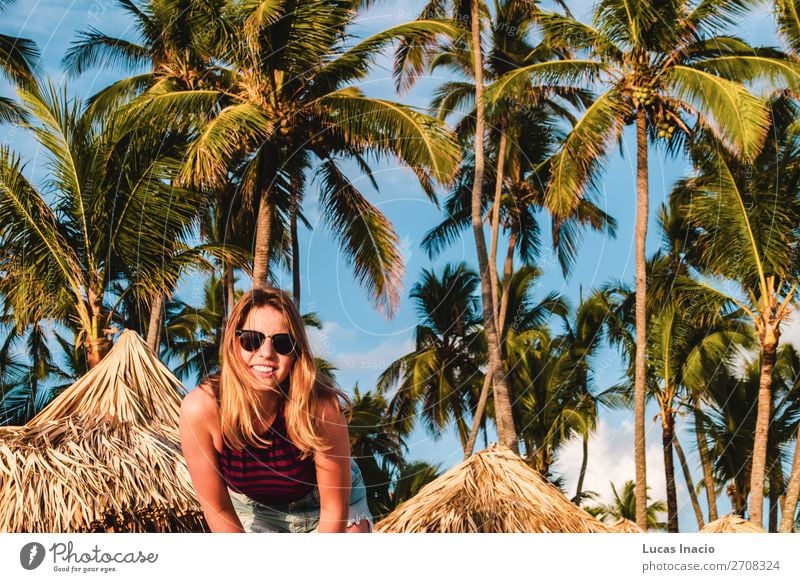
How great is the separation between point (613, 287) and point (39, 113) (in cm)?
835

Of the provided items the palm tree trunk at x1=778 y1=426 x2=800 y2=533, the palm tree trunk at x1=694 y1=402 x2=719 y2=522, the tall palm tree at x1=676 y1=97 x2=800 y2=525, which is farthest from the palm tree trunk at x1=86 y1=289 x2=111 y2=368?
the palm tree trunk at x1=694 y1=402 x2=719 y2=522

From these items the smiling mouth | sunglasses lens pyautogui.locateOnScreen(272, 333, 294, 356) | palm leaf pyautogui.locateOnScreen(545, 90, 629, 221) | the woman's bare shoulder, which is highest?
palm leaf pyautogui.locateOnScreen(545, 90, 629, 221)

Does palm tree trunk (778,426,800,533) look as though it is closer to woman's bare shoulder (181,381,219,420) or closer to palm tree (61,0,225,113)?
palm tree (61,0,225,113)

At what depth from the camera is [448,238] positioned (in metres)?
6.74

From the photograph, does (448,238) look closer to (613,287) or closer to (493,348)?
(493,348)

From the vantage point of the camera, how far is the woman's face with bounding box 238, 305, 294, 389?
13.5ft

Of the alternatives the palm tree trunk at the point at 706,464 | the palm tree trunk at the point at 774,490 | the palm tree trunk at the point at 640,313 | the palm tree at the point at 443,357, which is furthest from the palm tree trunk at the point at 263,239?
the palm tree trunk at the point at 774,490

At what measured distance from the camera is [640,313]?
31.8 feet

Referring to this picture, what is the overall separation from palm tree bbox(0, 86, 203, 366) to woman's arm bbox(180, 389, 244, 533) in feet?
14.7

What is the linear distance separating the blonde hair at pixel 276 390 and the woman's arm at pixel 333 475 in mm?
32
